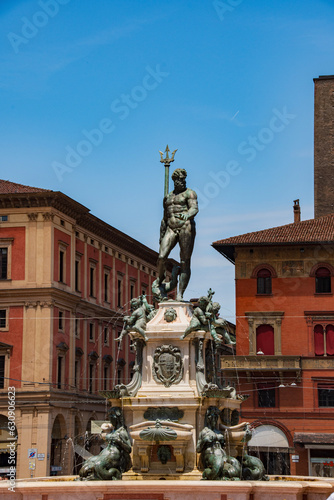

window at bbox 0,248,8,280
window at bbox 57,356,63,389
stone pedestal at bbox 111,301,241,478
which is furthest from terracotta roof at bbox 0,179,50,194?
stone pedestal at bbox 111,301,241,478

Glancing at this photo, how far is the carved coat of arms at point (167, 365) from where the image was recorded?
1791cm

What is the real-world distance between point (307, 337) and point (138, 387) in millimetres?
34884

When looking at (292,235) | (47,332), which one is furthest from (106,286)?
(292,235)

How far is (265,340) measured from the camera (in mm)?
Answer: 52281

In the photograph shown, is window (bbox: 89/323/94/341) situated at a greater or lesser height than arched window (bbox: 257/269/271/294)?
lesser

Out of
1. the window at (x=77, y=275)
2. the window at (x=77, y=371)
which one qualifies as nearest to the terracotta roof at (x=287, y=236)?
the window at (x=77, y=275)

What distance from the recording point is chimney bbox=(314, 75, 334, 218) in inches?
2542

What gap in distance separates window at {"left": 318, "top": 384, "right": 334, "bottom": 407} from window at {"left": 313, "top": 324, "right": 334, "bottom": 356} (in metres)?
1.82

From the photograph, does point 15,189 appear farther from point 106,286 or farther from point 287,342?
point 287,342

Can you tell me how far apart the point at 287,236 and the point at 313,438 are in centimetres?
1174

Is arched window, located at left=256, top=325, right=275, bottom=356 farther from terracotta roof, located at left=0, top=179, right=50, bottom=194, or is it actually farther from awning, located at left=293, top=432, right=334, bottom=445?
terracotta roof, located at left=0, top=179, right=50, bottom=194

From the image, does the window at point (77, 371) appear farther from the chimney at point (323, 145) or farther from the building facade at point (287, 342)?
the chimney at point (323, 145)

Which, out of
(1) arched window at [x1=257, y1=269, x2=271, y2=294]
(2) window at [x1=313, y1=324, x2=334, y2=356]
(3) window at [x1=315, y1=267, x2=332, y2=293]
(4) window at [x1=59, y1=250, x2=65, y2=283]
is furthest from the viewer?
(4) window at [x1=59, y1=250, x2=65, y2=283]

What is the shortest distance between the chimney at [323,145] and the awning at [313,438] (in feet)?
63.5
